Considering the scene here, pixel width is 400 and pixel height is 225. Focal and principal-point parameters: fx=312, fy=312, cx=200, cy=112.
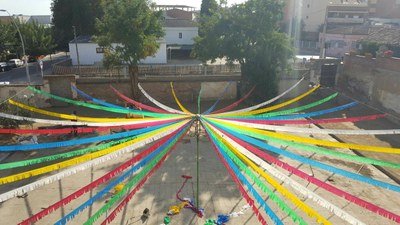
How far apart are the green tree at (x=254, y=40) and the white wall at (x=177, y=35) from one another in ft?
72.9

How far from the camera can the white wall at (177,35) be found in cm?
4041

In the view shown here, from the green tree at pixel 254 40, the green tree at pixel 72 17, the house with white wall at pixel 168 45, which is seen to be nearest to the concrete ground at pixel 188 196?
the green tree at pixel 254 40

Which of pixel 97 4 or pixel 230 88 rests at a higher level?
pixel 97 4

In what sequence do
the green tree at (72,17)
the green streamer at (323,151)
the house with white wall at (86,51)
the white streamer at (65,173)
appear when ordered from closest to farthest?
the white streamer at (65,173)
the green streamer at (323,151)
the house with white wall at (86,51)
the green tree at (72,17)

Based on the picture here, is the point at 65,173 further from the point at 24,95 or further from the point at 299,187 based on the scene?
the point at 24,95

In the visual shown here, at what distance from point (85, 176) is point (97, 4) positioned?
3164 cm

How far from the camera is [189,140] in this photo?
15.2 meters

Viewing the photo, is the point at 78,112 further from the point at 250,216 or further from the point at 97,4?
the point at 97,4

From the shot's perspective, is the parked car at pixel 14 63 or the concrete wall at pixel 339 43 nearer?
the parked car at pixel 14 63

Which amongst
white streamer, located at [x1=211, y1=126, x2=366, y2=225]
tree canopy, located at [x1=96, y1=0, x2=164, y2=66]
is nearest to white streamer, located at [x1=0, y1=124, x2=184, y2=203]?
white streamer, located at [x1=211, y1=126, x2=366, y2=225]

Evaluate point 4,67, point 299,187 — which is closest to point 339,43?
point 4,67

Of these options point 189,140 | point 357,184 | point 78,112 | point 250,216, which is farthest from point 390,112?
point 78,112

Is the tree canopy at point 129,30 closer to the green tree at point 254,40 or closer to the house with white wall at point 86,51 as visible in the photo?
the green tree at point 254,40

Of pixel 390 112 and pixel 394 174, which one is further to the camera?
pixel 390 112
